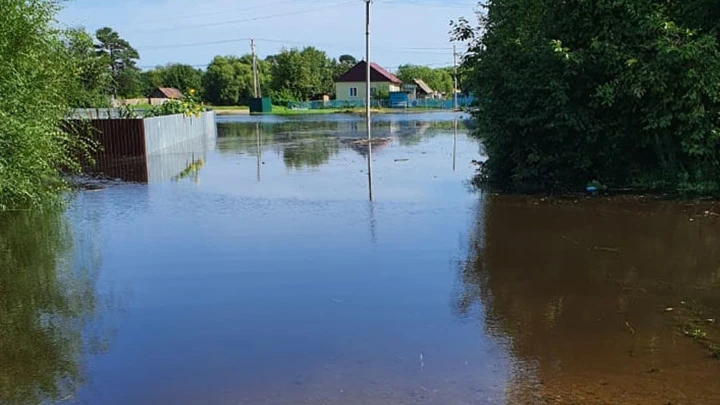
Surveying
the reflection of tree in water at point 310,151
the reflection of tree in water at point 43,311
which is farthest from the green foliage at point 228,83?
the reflection of tree in water at point 43,311

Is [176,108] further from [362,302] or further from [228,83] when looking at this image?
[228,83]

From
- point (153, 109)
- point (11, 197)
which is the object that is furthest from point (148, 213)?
point (153, 109)

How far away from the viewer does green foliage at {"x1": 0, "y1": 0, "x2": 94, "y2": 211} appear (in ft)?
30.8

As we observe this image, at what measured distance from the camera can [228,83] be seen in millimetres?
79000

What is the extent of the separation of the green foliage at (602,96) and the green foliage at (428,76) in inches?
3402

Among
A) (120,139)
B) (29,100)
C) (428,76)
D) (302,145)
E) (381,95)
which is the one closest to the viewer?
(29,100)

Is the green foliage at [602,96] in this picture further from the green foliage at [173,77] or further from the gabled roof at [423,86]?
the gabled roof at [423,86]

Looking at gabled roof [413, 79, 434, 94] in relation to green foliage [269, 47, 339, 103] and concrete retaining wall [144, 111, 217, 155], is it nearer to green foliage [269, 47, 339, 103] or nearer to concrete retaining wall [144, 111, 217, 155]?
green foliage [269, 47, 339, 103]

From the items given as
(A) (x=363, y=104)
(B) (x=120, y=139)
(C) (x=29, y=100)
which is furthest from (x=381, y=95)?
(C) (x=29, y=100)

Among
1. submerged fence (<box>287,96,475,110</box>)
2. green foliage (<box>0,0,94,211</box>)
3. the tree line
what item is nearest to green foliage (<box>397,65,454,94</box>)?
the tree line

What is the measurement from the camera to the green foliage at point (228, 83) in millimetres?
79188

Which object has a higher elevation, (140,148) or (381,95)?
(381,95)

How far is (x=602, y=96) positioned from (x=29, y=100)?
940 cm

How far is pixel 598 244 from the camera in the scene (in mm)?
8000
